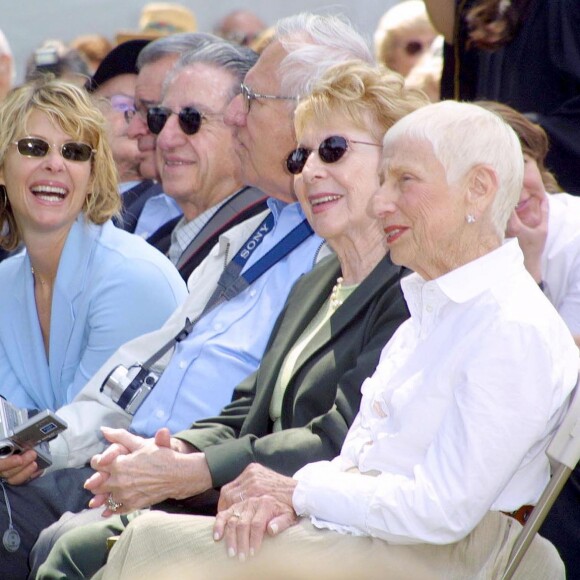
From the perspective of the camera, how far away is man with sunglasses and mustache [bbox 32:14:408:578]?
A: 11.2ft

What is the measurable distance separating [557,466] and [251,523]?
70 cm

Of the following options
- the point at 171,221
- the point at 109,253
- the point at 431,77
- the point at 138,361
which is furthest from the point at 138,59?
the point at 138,361

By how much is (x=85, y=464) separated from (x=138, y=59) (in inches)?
107

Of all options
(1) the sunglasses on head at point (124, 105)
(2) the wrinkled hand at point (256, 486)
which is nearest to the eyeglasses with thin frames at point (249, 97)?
(2) the wrinkled hand at point (256, 486)

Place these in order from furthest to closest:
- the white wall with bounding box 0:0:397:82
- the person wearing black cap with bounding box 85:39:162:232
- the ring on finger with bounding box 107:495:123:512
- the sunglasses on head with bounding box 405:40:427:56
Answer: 1. the white wall with bounding box 0:0:397:82
2. the sunglasses on head with bounding box 405:40:427:56
3. the person wearing black cap with bounding box 85:39:162:232
4. the ring on finger with bounding box 107:495:123:512

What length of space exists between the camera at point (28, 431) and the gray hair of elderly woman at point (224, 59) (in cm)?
198

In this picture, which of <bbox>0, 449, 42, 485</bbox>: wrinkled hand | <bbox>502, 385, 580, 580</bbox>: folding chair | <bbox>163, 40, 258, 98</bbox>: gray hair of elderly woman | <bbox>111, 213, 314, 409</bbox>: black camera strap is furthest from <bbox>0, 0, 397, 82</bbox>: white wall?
<bbox>502, 385, 580, 580</bbox>: folding chair

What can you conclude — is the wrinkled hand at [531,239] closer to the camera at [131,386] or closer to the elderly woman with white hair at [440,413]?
the elderly woman with white hair at [440,413]

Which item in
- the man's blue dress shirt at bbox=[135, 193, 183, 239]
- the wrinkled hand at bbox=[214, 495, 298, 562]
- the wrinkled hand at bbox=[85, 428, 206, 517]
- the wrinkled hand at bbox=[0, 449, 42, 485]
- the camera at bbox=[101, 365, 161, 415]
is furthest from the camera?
the man's blue dress shirt at bbox=[135, 193, 183, 239]

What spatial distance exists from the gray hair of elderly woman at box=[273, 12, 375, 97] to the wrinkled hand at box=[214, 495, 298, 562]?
1.67 m

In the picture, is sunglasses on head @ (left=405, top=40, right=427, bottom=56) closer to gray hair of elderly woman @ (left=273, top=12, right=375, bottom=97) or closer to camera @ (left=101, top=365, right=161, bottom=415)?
gray hair of elderly woman @ (left=273, top=12, right=375, bottom=97)

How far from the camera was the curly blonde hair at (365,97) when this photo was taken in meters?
3.63

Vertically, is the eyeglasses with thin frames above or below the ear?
below

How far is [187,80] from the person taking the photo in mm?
5387
